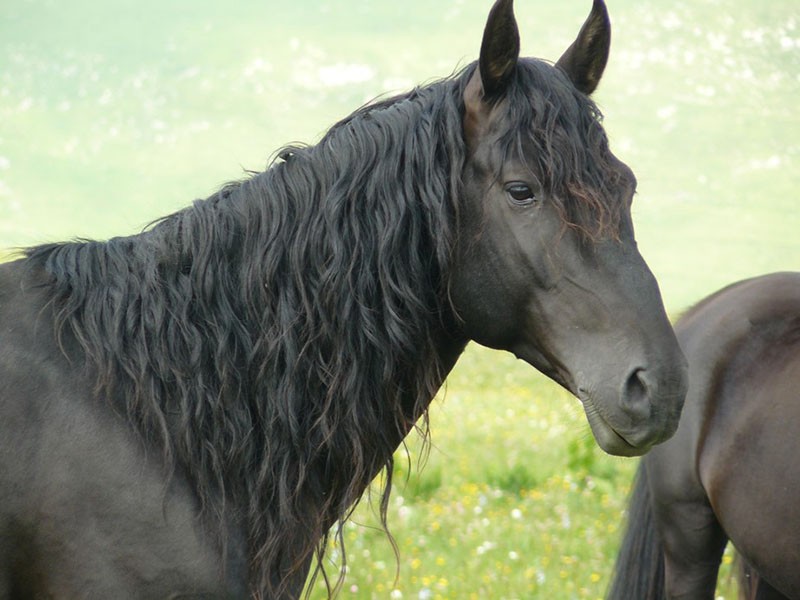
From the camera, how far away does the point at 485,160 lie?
7.92 ft

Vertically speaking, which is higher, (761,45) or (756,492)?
(756,492)

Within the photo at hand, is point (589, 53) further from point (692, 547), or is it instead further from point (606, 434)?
point (692, 547)

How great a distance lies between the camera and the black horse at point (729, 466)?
3.70 m

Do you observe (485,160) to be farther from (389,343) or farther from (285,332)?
(285,332)

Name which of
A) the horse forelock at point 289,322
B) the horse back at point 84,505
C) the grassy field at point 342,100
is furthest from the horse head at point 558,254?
the grassy field at point 342,100

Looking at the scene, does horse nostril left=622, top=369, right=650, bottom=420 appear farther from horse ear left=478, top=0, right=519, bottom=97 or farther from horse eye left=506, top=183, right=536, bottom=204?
horse ear left=478, top=0, right=519, bottom=97

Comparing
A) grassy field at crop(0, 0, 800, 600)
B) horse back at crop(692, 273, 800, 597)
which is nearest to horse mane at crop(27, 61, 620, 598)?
horse back at crop(692, 273, 800, 597)

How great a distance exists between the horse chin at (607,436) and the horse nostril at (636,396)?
83mm

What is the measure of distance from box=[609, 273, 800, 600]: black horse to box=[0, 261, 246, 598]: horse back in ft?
7.75

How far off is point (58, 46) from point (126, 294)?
17084mm

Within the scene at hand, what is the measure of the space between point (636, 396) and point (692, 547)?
7.18 ft

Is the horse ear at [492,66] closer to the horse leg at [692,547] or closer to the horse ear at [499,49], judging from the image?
the horse ear at [499,49]

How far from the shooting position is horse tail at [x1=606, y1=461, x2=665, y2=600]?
4.30 meters

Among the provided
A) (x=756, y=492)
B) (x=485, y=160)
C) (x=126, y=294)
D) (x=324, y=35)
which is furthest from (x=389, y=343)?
(x=324, y=35)
